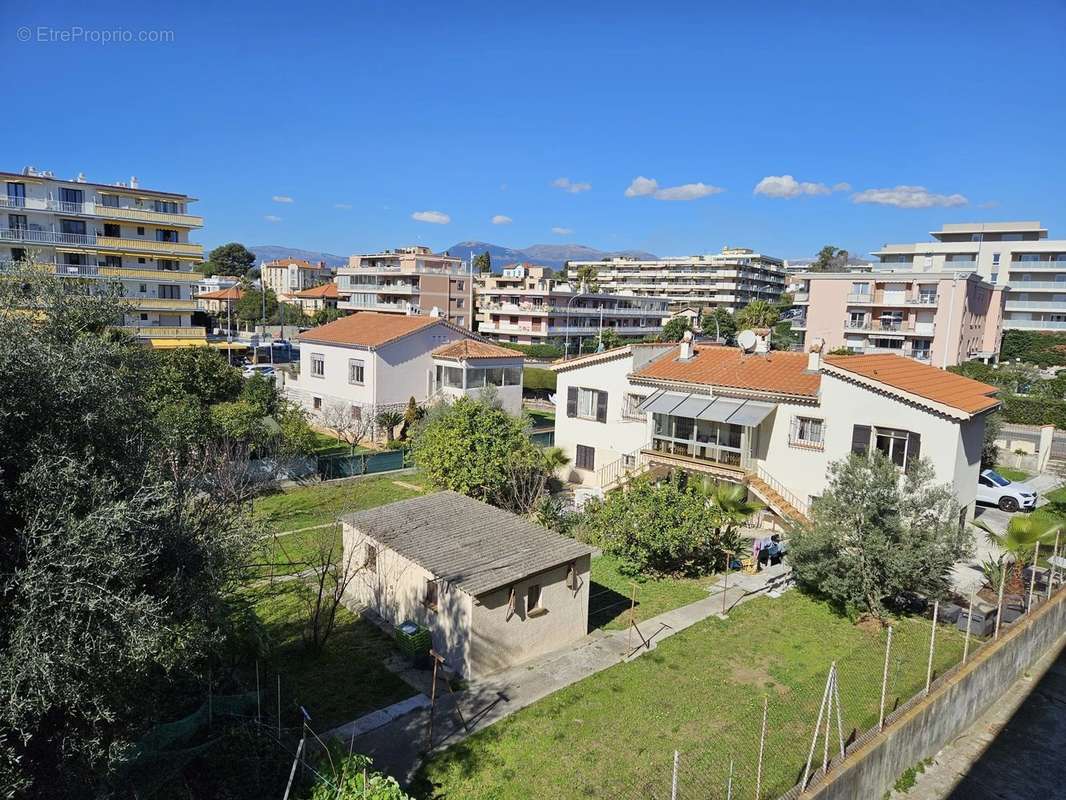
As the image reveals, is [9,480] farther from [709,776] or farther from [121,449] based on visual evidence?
[709,776]

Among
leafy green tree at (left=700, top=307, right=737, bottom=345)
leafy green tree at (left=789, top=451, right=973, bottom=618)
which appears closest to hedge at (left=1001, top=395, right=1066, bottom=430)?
leafy green tree at (left=789, top=451, right=973, bottom=618)

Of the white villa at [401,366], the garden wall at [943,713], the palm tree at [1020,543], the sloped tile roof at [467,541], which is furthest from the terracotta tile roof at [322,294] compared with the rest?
the garden wall at [943,713]

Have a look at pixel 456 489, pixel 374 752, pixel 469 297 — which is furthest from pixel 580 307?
pixel 374 752

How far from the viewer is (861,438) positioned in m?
24.5

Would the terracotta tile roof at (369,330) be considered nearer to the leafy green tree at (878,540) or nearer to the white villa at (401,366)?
the white villa at (401,366)

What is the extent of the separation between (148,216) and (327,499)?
114ft

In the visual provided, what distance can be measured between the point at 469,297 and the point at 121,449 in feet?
265

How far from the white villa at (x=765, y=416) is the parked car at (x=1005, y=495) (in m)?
4.20

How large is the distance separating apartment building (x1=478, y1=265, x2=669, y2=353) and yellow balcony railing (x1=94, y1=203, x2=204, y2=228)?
40.4 metres

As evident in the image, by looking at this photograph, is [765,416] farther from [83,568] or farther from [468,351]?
[83,568]

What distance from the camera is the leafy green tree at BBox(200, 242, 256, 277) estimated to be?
15150 centimetres

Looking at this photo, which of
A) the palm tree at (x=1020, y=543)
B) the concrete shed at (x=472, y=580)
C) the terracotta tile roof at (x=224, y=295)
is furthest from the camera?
the terracotta tile roof at (x=224, y=295)

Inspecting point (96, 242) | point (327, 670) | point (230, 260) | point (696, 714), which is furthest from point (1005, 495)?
point (230, 260)

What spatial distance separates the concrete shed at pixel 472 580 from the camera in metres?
15.1
